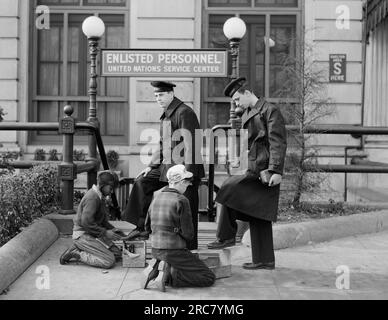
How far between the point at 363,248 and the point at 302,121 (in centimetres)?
240

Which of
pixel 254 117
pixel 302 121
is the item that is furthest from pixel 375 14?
pixel 254 117

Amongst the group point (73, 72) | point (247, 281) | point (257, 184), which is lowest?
point (247, 281)

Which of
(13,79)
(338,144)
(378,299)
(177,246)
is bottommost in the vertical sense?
(378,299)

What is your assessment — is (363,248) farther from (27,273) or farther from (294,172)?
(27,273)

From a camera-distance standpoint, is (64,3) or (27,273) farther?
(64,3)

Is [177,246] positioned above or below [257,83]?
below

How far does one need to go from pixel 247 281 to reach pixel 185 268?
76 cm

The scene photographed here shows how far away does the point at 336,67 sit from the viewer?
13.9 meters

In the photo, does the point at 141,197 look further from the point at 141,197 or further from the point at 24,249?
the point at 24,249

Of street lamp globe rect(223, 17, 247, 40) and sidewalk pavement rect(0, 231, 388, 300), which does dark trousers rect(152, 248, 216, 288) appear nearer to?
sidewalk pavement rect(0, 231, 388, 300)

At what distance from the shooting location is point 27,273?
6.25 m

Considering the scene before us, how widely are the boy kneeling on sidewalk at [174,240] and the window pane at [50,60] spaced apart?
32.7 feet

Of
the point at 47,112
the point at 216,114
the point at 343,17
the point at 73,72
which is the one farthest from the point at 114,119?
A: the point at 343,17

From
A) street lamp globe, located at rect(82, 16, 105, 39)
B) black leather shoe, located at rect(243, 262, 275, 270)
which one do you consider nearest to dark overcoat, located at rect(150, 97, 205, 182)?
black leather shoe, located at rect(243, 262, 275, 270)
